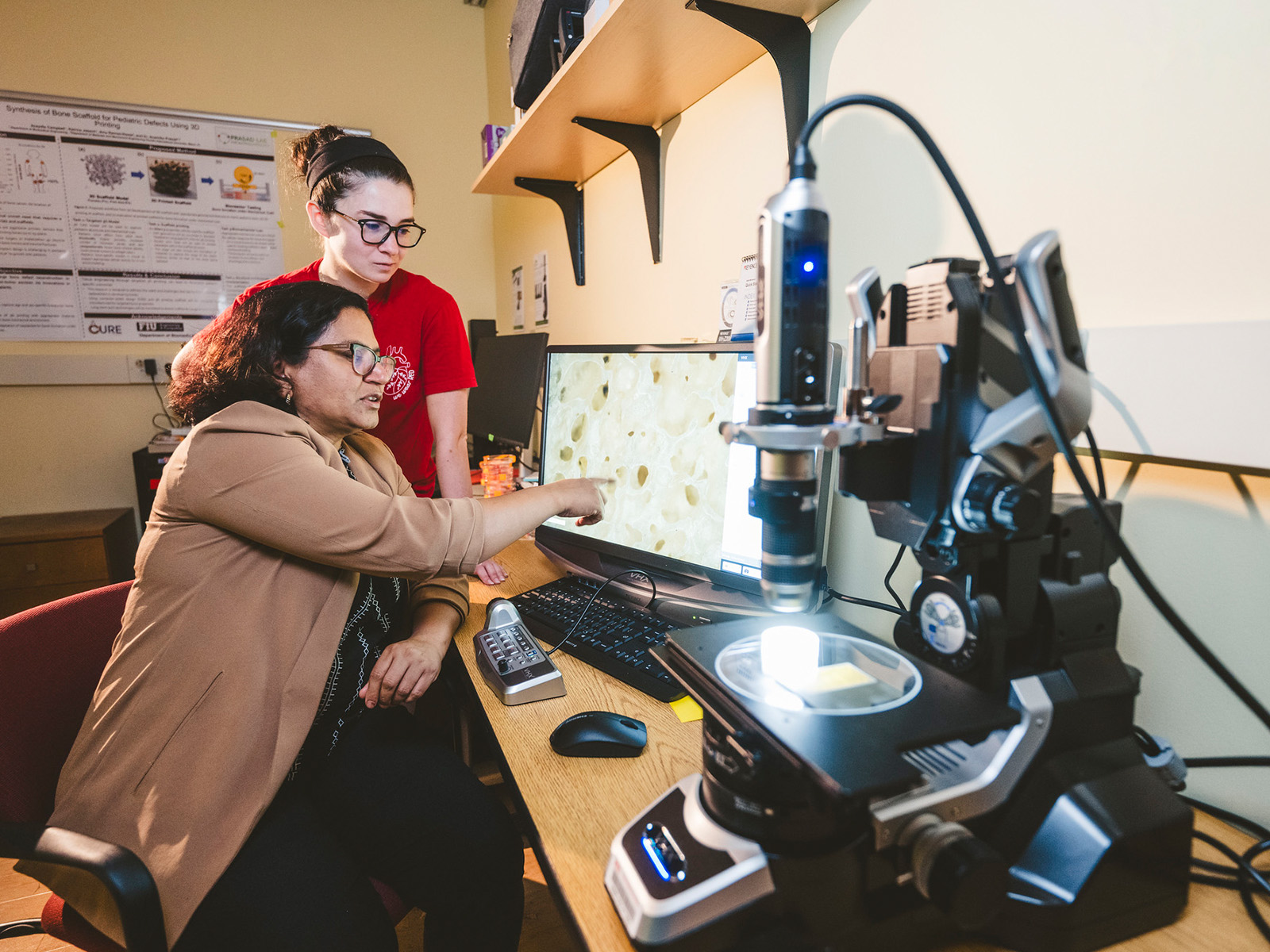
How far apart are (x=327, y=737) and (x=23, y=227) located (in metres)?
2.99

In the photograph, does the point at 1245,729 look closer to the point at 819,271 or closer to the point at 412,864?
the point at 819,271

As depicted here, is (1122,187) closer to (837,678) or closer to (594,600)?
(837,678)

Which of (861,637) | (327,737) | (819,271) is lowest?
(327,737)

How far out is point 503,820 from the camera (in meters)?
1.00

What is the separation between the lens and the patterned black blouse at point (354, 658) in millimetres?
1062

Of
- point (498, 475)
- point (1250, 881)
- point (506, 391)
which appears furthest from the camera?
point (506, 391)

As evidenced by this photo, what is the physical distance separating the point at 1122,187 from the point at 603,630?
0.85 metres

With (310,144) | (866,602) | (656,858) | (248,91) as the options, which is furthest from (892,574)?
(248,91)

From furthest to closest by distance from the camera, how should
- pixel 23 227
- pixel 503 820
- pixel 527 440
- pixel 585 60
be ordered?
pixel 23 227 → pixel 527 440 → pixel 585 60 → pixel 503 820

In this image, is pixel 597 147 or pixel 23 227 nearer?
pixel 597 147

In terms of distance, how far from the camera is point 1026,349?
1.53ft

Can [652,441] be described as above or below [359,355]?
below

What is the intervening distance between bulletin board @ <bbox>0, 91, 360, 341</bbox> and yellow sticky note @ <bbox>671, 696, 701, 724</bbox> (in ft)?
10.2

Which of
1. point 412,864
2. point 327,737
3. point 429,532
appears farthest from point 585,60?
point 412,864
